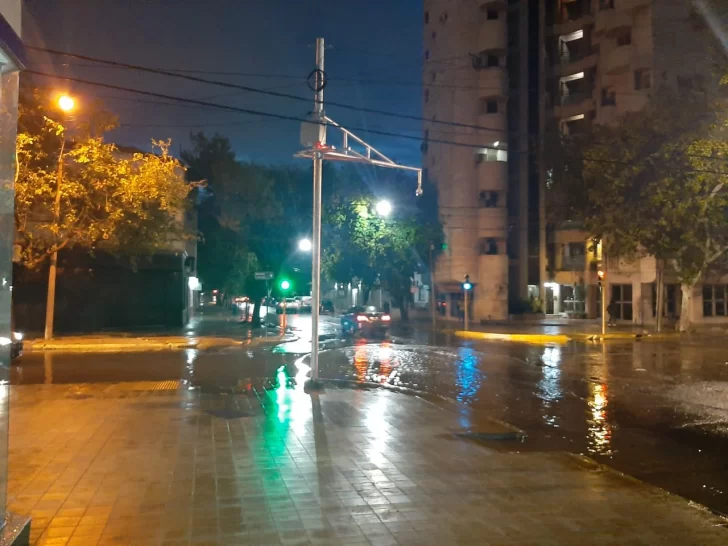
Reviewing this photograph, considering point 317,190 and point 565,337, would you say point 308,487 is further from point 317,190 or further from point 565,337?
point 565,337

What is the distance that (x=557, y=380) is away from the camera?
1750 cm

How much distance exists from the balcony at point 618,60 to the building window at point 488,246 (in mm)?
13190

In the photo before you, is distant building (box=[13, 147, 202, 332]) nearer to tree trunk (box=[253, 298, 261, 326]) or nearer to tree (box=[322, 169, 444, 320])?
tree trunk (box=[253, 298, 261, 326])

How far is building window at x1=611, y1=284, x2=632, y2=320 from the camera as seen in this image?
4478cm

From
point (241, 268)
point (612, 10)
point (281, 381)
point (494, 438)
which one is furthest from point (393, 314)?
point (494, 438)

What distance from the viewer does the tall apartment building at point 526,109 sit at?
43.5 metres

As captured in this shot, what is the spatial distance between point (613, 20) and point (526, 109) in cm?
875

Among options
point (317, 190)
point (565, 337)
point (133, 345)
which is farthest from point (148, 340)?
point (565, 337)

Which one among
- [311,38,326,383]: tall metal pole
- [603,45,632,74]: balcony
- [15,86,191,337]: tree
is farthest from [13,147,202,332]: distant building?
[603,45,632,74]: balcony

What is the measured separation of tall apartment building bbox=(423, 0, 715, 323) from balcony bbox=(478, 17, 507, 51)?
0.27 ft

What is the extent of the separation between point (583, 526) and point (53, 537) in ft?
14.4

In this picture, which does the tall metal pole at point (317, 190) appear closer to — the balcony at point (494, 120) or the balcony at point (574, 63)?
the balcony at point (494, 120)

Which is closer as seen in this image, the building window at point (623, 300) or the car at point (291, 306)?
the building window at point (623, 300)

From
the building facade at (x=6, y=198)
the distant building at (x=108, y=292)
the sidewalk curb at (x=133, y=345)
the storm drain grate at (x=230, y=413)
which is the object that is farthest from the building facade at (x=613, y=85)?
the building facade at (x=6, y=198)
